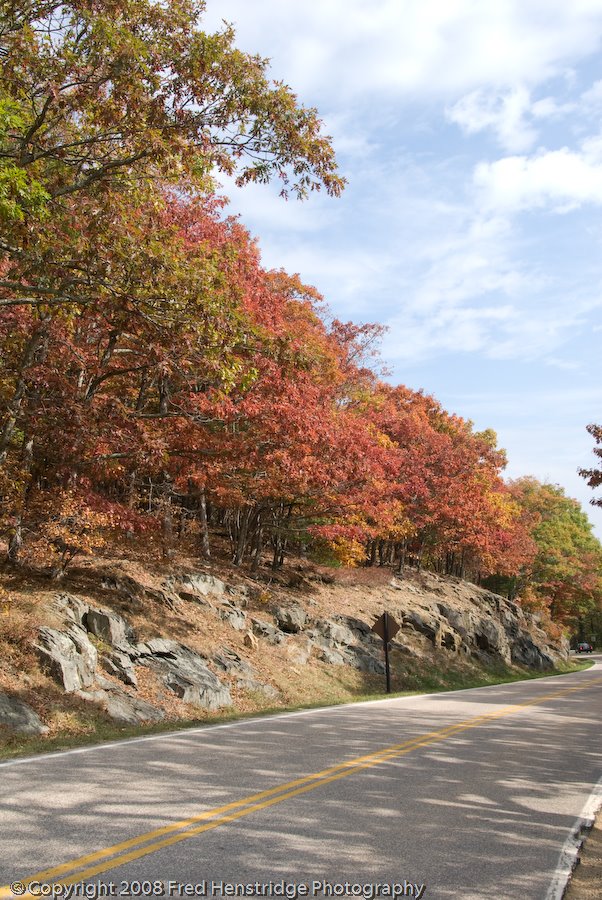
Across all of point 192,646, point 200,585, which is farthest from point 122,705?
point 200,585

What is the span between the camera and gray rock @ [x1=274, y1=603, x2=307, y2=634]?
22719 millimetres

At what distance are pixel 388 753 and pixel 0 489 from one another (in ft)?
28.8

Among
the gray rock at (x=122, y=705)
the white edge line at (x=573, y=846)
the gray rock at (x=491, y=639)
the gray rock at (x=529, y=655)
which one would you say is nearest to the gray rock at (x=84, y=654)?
the gray rock at (x=122, y=705)

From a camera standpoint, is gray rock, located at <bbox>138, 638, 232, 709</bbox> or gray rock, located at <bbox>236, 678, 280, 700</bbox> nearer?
gray rock, located at <bbox>138, 638, 232, 709</bbox>

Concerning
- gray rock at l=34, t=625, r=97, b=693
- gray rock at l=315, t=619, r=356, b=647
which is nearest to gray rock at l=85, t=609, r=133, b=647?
gray rock at l=34, t=625, r=97, b=693

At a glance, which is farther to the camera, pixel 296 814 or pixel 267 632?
pixel 267 632

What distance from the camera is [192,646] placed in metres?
17.0

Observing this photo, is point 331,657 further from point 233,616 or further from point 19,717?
point 19,717

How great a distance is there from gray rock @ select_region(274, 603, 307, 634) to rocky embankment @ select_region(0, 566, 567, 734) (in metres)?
0.04

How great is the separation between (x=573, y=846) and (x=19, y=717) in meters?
8.00

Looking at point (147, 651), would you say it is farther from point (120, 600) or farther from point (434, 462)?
point (434, 462)

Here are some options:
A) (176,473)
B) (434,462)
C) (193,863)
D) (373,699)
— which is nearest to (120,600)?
(176,473)

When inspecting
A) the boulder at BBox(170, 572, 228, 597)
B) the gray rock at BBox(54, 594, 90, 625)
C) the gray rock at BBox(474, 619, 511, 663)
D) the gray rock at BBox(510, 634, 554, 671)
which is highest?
the boulder at BBox(170, 572, 228, 597)

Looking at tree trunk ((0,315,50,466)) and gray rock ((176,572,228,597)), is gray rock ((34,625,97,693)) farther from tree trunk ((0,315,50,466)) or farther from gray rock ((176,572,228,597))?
gray rock ((176,572,228,597))
